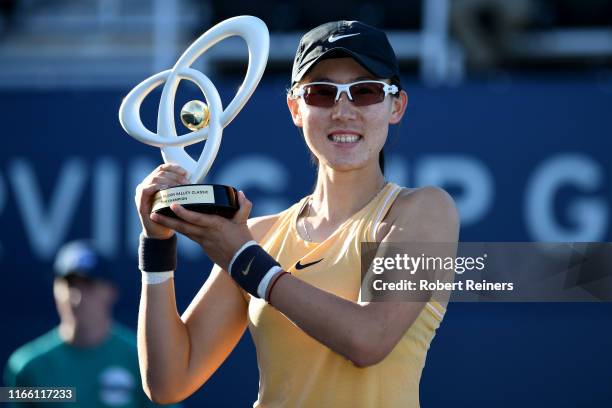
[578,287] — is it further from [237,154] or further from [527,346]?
[237,154]

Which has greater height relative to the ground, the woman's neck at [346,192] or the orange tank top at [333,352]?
the woman's neck at [346,192]

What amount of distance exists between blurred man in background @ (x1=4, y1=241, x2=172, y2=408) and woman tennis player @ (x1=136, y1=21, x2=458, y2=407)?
182 centimetres

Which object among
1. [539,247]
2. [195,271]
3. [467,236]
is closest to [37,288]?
[195,271]

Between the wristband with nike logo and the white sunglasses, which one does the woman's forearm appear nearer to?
the wristband with nike logo

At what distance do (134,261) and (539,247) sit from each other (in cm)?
255


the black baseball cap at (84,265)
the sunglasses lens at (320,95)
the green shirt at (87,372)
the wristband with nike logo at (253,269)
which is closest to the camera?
the wristband with nike logo at (253,269)

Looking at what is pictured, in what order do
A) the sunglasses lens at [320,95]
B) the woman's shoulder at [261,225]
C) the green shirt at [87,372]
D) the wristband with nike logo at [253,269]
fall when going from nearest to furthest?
the wristband with nike logo at [253,269]
the sunglasses lens at [320,95]
the woman's shoulder at [261,225]
the green shirt at [87,372]

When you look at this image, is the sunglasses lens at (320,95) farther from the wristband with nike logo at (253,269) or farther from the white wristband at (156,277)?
the white wristband at (156,277)

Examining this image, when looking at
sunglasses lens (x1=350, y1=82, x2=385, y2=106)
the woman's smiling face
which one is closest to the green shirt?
the woman's smiling face

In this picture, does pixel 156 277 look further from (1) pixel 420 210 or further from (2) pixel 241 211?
(1) pixel 420 210

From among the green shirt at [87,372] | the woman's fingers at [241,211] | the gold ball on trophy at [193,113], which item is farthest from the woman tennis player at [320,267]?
the green shirt at [87,372]

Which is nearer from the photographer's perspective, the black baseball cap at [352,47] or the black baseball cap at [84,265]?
the black baseball cap at [352,47]

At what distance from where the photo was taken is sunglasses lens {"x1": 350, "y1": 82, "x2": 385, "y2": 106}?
2.39 m

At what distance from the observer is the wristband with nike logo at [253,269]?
218 cm
